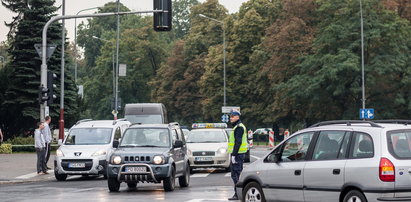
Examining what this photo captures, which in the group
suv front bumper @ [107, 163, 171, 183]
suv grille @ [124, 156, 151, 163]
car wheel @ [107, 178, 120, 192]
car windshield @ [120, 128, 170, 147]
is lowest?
car wheel @ [107, 178, 120, 192]

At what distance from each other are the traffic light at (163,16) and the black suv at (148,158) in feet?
24.4

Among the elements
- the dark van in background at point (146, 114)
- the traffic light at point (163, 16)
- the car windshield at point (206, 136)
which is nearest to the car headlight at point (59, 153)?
the traffic light at point (163, 16)

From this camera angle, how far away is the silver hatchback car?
13164 millimetres

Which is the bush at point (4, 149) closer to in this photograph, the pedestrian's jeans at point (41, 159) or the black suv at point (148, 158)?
the pedestrian's jeans at point (41, 159)

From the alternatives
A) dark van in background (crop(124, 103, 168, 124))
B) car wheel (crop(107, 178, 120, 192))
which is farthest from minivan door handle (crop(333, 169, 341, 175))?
dark van in background (crop(124, 103, 168, 124))

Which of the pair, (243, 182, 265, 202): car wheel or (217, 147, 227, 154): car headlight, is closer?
(243, 182, 265, 202): car wheel

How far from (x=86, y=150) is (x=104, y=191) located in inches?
232

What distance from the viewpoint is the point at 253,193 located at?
51.3 ft

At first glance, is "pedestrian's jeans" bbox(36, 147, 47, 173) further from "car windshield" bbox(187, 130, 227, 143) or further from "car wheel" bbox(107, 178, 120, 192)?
"car wheel" bbox(107, 178, 120, 192)

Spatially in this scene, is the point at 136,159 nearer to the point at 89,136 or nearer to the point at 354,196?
the point at 89,136

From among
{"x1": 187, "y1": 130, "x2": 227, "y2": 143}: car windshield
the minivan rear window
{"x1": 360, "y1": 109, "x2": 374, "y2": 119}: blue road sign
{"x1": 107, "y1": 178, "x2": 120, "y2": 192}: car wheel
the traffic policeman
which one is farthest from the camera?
{"x1": 360, "y1": 109, "x2": 374, "y2": 119}: blue road sign

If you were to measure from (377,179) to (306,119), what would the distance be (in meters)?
59.1

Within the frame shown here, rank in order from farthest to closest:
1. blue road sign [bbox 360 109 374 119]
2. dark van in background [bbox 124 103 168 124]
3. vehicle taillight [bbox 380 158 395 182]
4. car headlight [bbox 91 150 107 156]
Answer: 1. blue road sign [bbox 360 109 374 119]
2. dark van in background [bbox 124 103 168 124]
3. car headlight [bbox 91 150 107 156]
4. vehicle taillight [bbox 380 158 395 182]

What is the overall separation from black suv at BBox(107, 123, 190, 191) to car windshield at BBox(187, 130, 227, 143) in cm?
882
